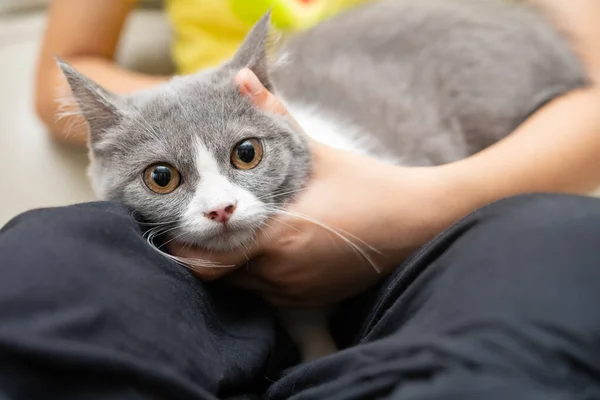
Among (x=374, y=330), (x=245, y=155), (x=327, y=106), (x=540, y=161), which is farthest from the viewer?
(x=327, y=106)

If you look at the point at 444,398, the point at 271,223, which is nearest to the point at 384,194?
the point at 271,223

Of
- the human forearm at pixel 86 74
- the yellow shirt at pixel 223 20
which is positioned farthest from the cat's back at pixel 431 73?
the human forearm at pixel 86 74

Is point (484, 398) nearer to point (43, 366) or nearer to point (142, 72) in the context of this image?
point (43, 366)

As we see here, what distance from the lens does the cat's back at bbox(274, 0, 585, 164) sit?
122cm

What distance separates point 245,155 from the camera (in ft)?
2.89

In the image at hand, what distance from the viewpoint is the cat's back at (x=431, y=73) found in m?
1.22

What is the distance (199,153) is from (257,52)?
22 centimetres

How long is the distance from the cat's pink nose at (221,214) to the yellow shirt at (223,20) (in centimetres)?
71

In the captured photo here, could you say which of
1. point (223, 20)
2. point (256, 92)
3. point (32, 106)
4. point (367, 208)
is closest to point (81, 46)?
point (32, 106)

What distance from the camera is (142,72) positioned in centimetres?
161

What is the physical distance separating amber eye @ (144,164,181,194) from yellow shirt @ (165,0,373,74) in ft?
2.03

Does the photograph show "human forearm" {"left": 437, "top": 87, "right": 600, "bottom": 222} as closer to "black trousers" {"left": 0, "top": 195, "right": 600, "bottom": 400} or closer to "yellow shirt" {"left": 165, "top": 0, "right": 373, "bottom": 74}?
"black trousers" {"left": 0, "top": 195, "right": 600, "bottom": 400}

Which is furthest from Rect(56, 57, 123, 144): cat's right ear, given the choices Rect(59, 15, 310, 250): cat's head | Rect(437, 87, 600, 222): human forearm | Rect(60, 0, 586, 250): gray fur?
Rect(437, 87, 600, 222): human forearm

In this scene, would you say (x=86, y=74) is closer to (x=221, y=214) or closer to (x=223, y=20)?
(x=223, y=20)
